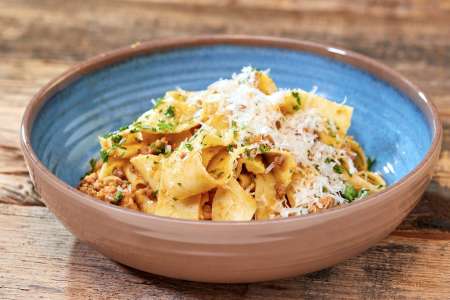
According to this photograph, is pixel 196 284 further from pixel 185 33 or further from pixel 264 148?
pixel 185 33

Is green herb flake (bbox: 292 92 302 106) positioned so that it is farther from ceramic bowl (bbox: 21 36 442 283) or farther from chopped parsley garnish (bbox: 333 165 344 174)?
ceramic bowl (bbox: 21 36 442 283)

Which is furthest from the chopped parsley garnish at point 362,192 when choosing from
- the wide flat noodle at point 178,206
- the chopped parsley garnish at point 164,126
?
the chopped parsley garnish at point 164,126

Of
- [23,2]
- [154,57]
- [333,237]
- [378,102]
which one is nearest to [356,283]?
[333,237]

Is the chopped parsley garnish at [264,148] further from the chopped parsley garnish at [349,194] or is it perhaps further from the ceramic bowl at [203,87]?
the ceramic bowl at [203,87]

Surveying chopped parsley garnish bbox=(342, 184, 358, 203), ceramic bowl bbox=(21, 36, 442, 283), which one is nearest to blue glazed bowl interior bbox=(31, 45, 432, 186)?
ceramic bowl bbox=(21, 36, 442, 283)

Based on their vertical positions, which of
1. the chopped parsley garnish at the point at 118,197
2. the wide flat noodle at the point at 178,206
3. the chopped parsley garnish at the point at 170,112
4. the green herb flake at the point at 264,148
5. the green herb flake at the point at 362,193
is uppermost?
the green herb flake at the point at 264,148

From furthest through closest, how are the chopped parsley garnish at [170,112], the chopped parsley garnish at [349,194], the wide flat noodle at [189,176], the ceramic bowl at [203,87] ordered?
the chopped parsley garnish at [170,112] → the chopped parsley garnish at [349,194] → the wide flat noodle at [189,176] → the ceramic bowl at [203,87]

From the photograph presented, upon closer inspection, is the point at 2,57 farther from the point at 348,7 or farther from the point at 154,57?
the point at 348,7
